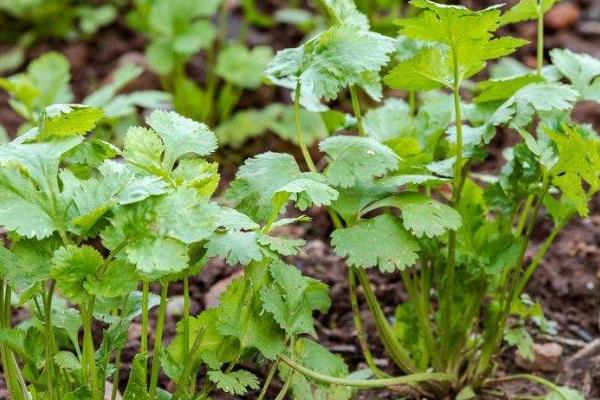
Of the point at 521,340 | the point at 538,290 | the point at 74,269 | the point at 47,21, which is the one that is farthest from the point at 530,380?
the point at 47,21

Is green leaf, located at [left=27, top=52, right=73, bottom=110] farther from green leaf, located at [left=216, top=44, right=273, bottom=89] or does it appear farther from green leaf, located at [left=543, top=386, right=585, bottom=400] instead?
green leaf, located at [left=543, top=386, right=585, bottom=400]

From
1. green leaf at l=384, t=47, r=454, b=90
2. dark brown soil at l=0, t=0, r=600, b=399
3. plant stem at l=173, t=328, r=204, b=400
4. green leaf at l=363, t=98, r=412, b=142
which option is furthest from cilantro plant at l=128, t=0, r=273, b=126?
plant stem at l=173, t=328, r=204, b=400

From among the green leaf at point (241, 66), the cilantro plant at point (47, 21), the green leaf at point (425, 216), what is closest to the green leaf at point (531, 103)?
the green leaf at point (425, 216)

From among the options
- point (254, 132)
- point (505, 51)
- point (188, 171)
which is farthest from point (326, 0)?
point (254, 132)

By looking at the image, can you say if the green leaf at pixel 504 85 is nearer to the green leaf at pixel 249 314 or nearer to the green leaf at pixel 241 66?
the green leaf at pixel 249 314

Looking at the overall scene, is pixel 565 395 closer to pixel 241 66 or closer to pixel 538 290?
pixel 538 290

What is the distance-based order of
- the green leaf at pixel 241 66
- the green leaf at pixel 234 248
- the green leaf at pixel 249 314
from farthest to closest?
the green leaf at pixel 241 66, the green leaf at pixel 249 314, the green leaf at pixel 234 248
